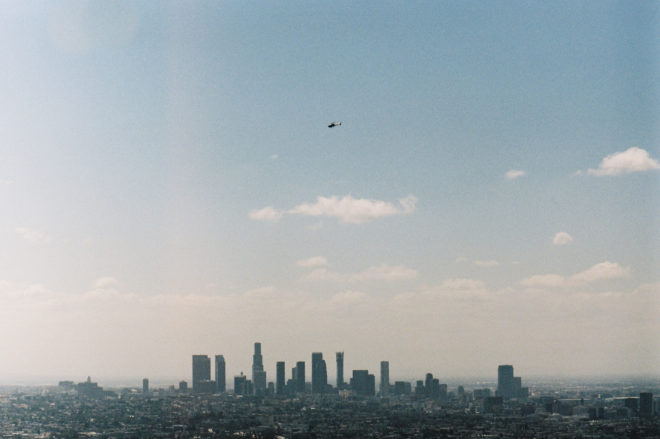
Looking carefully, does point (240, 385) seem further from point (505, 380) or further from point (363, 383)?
point (505, 380)

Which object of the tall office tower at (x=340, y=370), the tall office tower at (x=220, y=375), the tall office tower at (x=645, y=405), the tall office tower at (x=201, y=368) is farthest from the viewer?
the tall office tower at (x=340, y=370)

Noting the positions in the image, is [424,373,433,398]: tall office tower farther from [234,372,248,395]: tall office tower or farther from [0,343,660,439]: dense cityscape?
[234,372,248,395]: tall office tower

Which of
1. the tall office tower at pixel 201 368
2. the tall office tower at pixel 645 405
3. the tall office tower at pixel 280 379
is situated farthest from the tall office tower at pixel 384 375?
the tall office tower at pixel 645 405

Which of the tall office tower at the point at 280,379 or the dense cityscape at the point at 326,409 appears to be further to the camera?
the tall office tower at the point at 280,379

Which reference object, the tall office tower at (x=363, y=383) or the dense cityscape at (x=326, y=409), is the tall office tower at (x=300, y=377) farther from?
the tall office tower at (x=363, y=383)

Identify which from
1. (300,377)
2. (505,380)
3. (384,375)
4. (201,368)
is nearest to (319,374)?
(300,377)

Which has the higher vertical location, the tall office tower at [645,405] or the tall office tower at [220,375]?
the tall office tower at [645,405]

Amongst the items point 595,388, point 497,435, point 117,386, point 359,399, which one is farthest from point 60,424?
point 117,386

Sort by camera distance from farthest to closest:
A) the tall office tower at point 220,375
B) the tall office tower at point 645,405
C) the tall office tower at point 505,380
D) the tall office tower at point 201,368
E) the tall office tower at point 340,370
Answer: the tall office tower at point 340,370 → the tall office tower at point 201,368 → the tall office tower at point 220,375 → the tall office tower at point 505,380 → the tall office tower at point 645,405

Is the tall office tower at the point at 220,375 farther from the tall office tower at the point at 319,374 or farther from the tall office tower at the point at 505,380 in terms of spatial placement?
the tall office tower at the point at 505,380

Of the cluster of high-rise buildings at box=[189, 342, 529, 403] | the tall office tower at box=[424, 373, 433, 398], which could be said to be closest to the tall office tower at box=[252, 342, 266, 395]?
the cluster of high-rise buildings at box=[189, 342, 529, 403]
